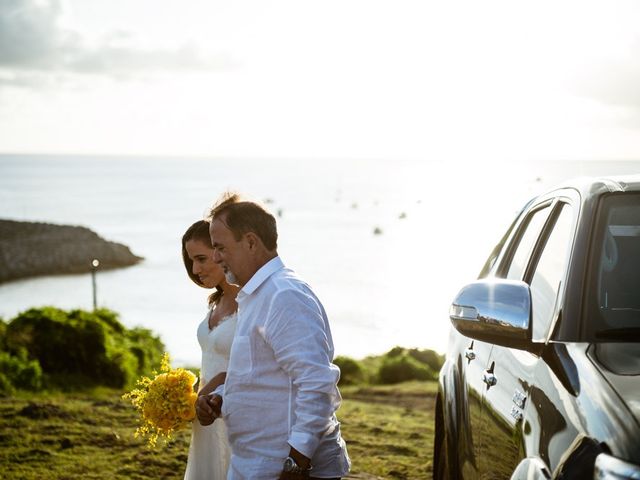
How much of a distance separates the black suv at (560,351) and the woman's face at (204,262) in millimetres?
1393

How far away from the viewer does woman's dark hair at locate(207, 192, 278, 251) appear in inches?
129

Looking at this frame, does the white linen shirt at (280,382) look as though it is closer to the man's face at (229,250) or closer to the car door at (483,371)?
the man's face at (229,250)

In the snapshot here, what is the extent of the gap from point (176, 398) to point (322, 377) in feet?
4.62

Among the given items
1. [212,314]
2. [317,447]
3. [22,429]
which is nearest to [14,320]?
[22,429]

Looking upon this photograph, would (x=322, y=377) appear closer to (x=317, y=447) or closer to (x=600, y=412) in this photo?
(x=317, y=447)

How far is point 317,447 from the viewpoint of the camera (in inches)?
123

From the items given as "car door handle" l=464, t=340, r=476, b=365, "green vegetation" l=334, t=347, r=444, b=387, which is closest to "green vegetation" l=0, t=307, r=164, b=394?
"green vegetation" l=334, t=347, r=444, b=387

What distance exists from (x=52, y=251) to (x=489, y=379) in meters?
80.5

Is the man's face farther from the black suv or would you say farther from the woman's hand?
the black suv

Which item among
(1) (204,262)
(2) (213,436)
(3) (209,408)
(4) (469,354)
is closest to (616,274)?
(4) (469,354)

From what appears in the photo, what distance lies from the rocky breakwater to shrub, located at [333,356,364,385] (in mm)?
59497

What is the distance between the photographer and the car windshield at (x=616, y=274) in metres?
2.53

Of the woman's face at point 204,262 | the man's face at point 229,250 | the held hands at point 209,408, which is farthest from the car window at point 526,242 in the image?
→ the woman's face at point 204,262

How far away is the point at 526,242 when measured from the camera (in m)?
3.77
